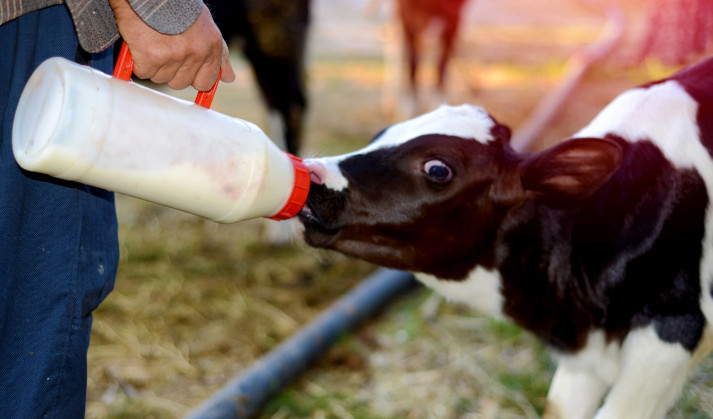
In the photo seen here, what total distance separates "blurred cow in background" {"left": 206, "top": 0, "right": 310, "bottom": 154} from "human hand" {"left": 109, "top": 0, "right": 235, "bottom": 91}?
116 inches

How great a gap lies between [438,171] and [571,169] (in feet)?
1.22

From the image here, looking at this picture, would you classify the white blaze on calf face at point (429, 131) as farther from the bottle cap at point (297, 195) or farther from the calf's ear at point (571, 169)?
the bottle cap at point (297, 195)

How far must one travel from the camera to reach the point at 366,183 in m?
2.06

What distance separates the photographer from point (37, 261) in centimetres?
151

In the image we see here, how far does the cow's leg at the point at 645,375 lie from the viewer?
6.54 ft

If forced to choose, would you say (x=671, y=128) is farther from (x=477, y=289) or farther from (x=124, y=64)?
(x=124, y=64)

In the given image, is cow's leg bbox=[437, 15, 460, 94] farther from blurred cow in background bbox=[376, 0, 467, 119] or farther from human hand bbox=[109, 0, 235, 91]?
human hand bbox=[109, 0, 235, 91]

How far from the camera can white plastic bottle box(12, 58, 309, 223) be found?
4.23ft

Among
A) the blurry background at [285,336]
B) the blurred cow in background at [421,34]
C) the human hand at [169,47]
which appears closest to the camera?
the human hand at [169,47]

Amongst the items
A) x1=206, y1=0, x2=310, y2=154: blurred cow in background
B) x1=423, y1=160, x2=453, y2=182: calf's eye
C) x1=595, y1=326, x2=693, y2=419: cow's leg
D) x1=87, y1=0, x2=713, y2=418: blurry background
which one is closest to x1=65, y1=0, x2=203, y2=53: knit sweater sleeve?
x1=423, y1=160, x2=453, y2=182: calf's eye

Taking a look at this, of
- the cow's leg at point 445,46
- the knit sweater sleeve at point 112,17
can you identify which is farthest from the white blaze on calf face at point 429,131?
the cow's leg at point 445,46

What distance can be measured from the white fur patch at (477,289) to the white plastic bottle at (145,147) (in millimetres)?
775

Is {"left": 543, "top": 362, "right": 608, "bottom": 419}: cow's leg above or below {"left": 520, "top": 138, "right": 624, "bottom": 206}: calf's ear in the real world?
below

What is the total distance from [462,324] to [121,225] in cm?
244
